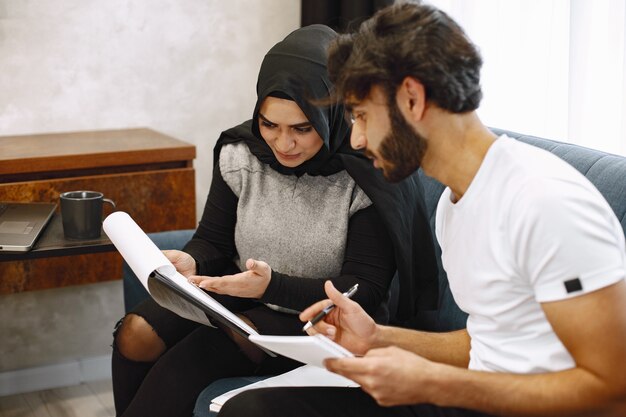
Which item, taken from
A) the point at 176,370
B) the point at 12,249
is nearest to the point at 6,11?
the point at 12,249

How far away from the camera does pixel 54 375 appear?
294 centimetres

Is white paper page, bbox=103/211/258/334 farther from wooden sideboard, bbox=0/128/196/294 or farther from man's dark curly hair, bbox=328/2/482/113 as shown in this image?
wooden sideboard, bbox=0/128/196/294

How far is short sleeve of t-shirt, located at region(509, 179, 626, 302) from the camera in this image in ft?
3.77

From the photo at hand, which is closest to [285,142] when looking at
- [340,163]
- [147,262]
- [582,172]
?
[340,163]

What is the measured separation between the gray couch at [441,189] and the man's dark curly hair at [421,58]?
529 millimetres

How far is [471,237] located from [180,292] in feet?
1.90

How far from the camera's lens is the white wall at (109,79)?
279 centimetres

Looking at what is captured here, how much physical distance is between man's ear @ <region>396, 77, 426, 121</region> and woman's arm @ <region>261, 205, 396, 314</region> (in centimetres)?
63

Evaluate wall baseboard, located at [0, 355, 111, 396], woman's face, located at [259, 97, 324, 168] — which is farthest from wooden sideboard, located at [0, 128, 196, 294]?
woman's face, located at [259, 97, 324, 168]

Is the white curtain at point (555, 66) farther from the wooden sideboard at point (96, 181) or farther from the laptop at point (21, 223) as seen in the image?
the laptop at point (21, 223)

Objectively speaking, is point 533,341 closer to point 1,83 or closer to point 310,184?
point 310,184

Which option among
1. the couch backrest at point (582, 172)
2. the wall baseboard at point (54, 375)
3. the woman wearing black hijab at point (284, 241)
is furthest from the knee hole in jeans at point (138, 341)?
the wall baseboard at point (54, 375)

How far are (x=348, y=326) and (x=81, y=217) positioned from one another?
826 mm

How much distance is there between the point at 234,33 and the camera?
10.1ft
